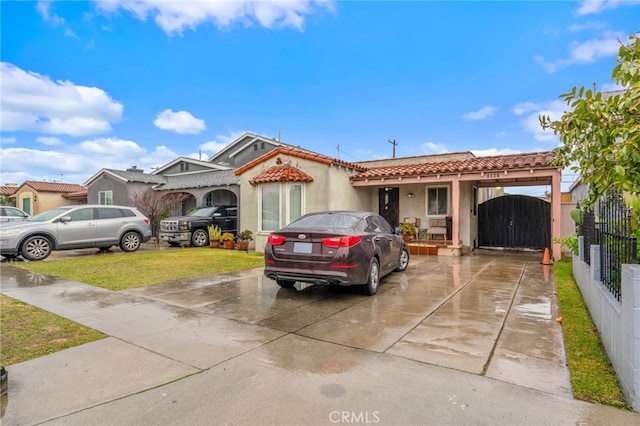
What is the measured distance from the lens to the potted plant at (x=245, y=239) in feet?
44.8

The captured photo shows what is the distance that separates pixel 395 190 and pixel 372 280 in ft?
30.9

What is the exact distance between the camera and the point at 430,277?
836 cm

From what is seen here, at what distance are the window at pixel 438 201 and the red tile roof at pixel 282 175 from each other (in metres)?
5.52

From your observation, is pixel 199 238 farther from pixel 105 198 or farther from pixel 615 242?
pixel 615 242

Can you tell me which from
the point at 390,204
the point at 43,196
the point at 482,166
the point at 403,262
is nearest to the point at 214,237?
the point at 390,204

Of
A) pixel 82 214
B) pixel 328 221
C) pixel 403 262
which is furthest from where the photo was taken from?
pixel 82 214

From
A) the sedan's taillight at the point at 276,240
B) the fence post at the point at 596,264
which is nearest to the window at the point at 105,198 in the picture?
the sedan's taillight at the point at 276,240

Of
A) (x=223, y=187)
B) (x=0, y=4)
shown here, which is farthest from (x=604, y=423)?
(x=223, y=187)

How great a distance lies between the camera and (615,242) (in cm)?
377

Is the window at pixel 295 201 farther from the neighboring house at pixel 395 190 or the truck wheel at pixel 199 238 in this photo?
the truck wheel at pixel 199 238

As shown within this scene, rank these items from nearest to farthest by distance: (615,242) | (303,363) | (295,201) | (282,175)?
1. (303,363)
2. (615,242)
3. (282,175)
4. (295,201)

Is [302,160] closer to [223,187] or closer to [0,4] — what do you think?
[223,187]

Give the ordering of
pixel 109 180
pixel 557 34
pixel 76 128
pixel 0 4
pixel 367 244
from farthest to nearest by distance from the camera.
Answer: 1. pixel 109 180
2. pixel 76 128
3. pixel 557 34
4. pixel 367 244
5. pixel 0 4

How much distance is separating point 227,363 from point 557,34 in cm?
963
